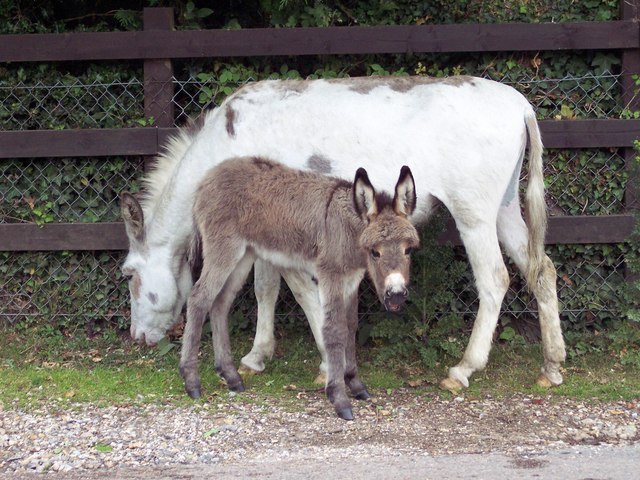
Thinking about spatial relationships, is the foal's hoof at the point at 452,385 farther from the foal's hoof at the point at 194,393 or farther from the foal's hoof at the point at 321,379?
the foal's hoof at the point at 194,393

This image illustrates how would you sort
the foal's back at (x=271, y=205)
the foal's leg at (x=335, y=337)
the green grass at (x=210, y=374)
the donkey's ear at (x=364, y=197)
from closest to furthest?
the donkey's ear at (x=364, y=197) < the foal's leg at (x=335, y=337) < the foal's back at (x=271, y=205) < the green grass at (x=210, y=374)

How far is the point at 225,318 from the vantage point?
19.9 feet

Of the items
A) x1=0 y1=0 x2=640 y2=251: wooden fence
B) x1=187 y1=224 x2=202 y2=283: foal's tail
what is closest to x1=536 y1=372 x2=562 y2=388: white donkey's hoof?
x1=0 y1=0 x2=640 y2=251: wooden fence

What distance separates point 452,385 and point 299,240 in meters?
1.47

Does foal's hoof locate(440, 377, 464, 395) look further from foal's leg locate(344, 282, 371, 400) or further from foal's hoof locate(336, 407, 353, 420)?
foal's hoof locate(336, 407, 353, 420)

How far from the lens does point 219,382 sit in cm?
611

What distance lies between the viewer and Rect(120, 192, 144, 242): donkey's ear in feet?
20.9

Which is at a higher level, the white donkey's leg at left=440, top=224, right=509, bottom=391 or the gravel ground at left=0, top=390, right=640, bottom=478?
the white donkey's leg at left=440, top=224, right=509, bottom=391

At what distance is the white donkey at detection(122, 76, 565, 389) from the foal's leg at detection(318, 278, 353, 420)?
76 cm

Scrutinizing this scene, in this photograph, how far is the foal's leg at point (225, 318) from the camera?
5.96 meters

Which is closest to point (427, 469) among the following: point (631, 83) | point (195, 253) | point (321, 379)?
point (321, 379)

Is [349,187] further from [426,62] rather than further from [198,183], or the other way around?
[426,62]

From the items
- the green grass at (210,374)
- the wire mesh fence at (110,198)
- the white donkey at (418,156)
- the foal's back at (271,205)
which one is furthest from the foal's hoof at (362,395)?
the wire mesh fence at (110,198)

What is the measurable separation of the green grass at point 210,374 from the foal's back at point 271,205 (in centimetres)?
109
